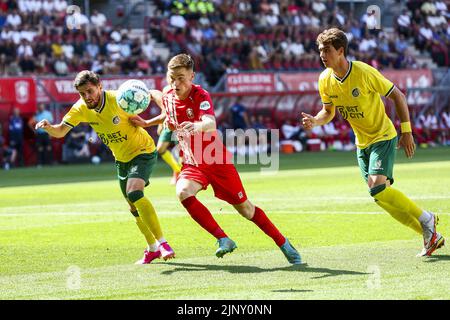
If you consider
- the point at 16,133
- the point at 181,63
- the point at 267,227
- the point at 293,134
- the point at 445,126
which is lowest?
the point at 445,126

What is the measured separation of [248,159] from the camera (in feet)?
117

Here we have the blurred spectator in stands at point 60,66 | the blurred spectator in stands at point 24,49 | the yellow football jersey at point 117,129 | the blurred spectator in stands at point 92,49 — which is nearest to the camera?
the yellow football jersey at point 117,129

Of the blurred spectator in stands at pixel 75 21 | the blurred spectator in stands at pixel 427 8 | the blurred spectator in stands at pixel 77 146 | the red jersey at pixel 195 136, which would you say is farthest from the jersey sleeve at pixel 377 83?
the blurred spectator in stands at pixel 427 8

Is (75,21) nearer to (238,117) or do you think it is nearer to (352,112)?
(238,117)

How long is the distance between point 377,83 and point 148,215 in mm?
2804

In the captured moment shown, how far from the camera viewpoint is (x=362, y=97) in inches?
440

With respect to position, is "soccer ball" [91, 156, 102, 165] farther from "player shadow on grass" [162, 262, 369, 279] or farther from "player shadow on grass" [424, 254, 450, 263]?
"player shadow on grass" [424, 254, 450, 263]

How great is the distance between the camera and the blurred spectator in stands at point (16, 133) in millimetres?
33188

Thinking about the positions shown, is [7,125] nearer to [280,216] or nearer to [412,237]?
[280,216]

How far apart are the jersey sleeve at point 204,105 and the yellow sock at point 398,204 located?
1.91 m

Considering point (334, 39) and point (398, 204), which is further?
point (398, 204)

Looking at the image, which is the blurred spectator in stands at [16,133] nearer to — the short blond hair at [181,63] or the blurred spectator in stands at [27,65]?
the blurred spectator in stands at [27,65]

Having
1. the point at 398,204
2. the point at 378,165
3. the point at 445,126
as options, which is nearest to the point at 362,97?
the point at 378,165

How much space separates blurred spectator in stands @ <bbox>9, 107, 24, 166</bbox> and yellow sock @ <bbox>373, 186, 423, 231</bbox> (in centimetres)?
2333
